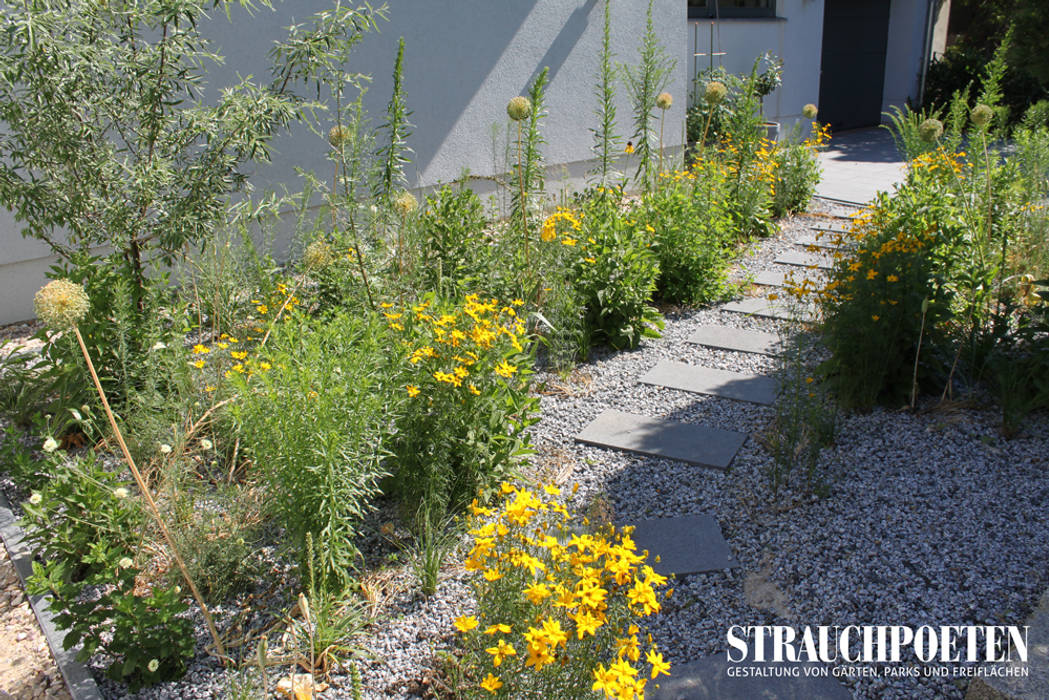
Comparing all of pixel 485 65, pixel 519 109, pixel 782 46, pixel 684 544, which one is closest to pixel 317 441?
pixel 684 544

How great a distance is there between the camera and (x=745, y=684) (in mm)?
2180

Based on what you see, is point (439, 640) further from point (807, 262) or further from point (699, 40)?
point (699, 40)

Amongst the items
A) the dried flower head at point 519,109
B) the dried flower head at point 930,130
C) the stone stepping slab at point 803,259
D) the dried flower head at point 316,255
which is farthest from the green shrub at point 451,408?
the stone stepping slab at point 803,259

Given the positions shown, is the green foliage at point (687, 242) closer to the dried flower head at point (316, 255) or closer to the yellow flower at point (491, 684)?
the dried flower head at point (316, 255)

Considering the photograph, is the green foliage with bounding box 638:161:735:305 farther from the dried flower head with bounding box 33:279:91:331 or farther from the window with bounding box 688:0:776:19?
the window with bounding box 688:0:776:19

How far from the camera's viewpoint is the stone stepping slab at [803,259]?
5.98 metres

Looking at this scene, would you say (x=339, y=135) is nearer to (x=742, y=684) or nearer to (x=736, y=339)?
(x=736, y=339)

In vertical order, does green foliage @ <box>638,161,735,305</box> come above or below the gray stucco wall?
below

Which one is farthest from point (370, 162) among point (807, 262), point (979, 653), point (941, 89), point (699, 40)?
point (941, 89)

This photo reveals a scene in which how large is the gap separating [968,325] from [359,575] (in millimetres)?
3284

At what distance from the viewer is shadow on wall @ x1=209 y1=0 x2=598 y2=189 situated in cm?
548

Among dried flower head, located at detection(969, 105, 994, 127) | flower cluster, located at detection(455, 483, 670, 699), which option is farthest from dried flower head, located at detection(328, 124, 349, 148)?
dried flower head, located at detection(969, 105, 994, 127)

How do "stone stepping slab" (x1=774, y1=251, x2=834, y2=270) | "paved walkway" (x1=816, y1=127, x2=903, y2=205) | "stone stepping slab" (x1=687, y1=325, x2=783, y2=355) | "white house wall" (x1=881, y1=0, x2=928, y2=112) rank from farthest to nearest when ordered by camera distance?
"white house wall" (x1=881, y1=0, x2=928, y2=112), "paved walkway" (x1=816, y1=127, x2=903, y2=205), "stone stepping slab" (x1=774, y1=251, x2=834, y2=270), "stone stepping slab" (x1=687, y1=325, x2=783, y2=355)

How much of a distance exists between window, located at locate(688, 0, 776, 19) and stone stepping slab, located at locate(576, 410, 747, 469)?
325 inches
